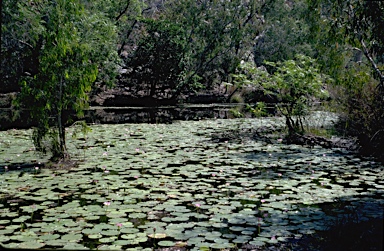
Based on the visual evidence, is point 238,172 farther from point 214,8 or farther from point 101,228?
point 214,8

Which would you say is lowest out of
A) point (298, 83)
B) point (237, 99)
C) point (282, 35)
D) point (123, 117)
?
point (123, 117)

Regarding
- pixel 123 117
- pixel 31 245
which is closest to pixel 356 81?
pixel 31 245

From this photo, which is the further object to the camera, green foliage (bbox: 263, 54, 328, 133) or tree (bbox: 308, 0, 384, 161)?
green foliage (bbox: 263, 54, 328, 133)

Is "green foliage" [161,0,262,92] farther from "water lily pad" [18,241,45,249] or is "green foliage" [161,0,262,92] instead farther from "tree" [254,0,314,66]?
"water lily pad" [18,241,45,249]

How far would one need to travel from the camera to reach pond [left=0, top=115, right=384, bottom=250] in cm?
408

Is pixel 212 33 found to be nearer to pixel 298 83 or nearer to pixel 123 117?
pixel 123 117

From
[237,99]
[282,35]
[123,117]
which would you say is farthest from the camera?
[282,35]

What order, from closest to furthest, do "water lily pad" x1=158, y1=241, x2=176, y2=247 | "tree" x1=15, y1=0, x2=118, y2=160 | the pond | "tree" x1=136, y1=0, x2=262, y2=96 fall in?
"water lily pad" x1=158, y1=241, x2=176, y2=247, the pond, "tree" x1=15, y1=0, x2=118, y2=160, "tree" x1=136, y1=0, x2=262, y2=96

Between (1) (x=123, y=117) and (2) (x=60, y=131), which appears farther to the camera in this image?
(1) (x=123, y=117)

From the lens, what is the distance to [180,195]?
218 inches

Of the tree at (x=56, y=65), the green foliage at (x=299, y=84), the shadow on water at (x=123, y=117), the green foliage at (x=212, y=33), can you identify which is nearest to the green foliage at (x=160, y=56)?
the green foliage at (x=212, y=33)

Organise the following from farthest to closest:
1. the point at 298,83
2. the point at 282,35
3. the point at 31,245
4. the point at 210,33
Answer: the point at 282,35, the point at 210,33, the point at 298,83, the point at 31,245

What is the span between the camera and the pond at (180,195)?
4.08 metres

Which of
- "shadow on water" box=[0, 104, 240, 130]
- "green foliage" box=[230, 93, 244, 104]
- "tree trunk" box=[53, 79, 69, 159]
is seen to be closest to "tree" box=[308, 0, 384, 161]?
"tree trunk" box=[53, 79, 69, 159]
